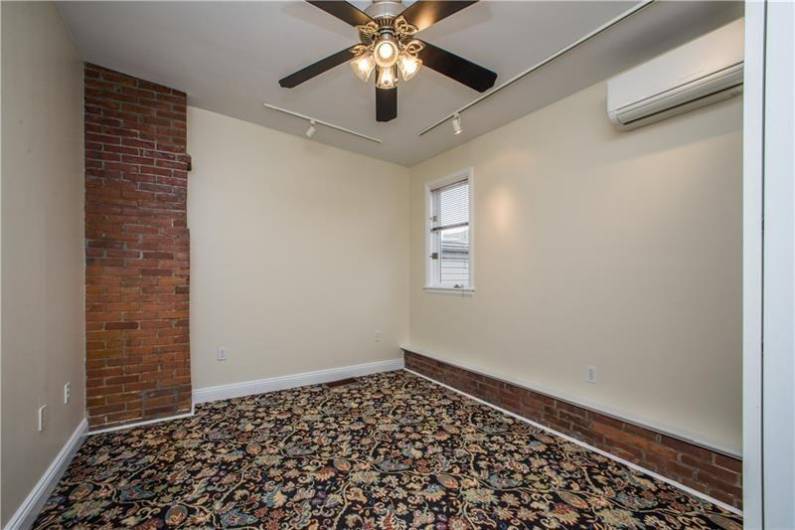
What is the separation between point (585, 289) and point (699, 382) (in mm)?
880

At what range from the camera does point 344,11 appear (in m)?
1.55

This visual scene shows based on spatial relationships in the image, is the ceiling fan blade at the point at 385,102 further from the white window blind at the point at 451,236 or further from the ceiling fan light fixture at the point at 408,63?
the white window blind at the point at 451,236

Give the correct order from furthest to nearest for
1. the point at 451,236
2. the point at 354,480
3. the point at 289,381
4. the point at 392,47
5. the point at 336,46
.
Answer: the point at 451,236 → the point at 289,381 → the point at 336,46 → the point at 354,480 → the point at 392,47

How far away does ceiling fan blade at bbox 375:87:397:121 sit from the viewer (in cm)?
213

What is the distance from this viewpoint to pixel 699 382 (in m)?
2.05

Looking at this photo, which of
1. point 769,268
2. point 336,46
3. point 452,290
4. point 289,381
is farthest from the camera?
point 452,290

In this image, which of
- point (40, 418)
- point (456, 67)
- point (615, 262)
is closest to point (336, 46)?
point (456, 67)

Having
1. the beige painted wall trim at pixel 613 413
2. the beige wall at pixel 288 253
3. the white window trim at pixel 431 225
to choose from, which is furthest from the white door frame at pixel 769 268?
the beige wall at pixel 288 253

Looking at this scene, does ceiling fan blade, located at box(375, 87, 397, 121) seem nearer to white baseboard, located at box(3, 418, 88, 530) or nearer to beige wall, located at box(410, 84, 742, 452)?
beige wall, located at box(410, 84, 742, 452)

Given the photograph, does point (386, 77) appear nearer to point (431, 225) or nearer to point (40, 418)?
point (431, 225)

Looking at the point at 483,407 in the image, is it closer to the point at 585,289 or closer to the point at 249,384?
the point at 585,289

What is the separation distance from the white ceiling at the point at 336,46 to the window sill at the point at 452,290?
1783mm

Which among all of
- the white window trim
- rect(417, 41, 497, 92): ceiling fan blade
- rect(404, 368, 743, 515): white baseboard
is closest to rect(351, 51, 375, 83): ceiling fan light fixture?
rect(417, 41, 497, 92): ceiling fan blade

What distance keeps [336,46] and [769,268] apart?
8.58ft
